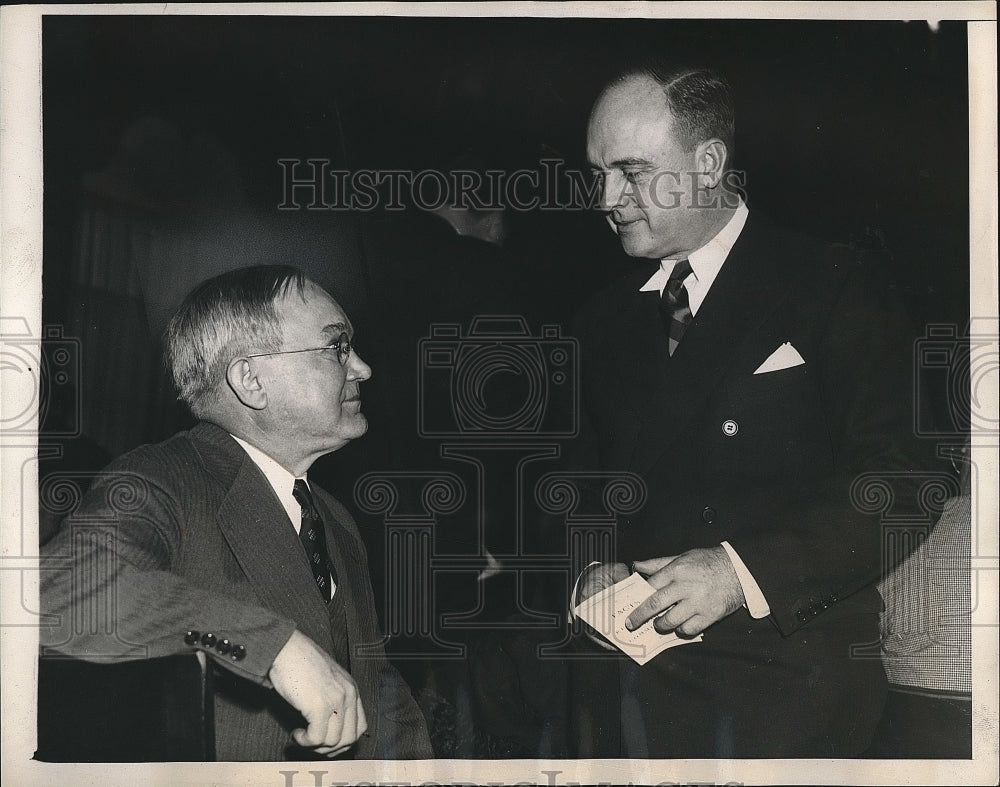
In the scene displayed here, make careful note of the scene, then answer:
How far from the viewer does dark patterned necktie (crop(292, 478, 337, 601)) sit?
74.6 inches

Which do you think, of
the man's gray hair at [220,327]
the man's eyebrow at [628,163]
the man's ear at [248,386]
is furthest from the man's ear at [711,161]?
the man's ear at [248,386]

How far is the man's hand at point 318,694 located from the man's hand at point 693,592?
0.63 m

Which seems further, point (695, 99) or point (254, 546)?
point (695, 99)

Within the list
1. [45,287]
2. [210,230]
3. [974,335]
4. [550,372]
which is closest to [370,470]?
[550,372]

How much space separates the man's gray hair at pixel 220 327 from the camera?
1.90 m

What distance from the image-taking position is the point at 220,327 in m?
1.91

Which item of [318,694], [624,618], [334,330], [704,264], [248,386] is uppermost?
[704,264]

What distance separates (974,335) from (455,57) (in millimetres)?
1243

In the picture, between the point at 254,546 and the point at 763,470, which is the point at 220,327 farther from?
the point at 763,470

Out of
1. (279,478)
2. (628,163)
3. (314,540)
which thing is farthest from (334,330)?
(628,163)

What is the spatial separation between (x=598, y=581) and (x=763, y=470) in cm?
41

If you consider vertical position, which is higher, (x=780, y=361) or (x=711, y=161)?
(x=711, y=161)

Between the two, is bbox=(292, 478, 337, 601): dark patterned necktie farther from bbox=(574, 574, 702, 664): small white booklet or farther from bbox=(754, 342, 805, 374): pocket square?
bbox=(754, 342, 805, 374): pocket square

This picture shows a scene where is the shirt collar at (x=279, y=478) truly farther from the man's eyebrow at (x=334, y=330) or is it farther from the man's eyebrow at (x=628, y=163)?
the man's eyebrow at (x=628, y=163)
